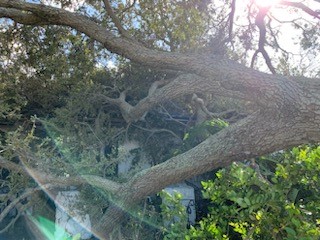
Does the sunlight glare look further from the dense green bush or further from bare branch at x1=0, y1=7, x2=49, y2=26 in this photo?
bare branch at x1=0, y1=7, x2=49, y2=26

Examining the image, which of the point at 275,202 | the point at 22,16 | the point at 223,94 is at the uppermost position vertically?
the point at 22,16

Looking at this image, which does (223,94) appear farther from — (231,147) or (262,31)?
(262,31)

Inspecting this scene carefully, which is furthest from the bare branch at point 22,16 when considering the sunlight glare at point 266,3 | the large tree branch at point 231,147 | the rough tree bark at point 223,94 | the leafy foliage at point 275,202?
the sunlight glare at point 266,3

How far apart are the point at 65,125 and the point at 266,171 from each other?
5.05 m

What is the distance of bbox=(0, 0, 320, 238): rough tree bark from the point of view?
348 centimetres

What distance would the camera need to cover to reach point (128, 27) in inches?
367

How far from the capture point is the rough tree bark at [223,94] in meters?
3.48

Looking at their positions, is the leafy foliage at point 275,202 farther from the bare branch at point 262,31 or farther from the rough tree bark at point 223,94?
the bare branch at point 262,31

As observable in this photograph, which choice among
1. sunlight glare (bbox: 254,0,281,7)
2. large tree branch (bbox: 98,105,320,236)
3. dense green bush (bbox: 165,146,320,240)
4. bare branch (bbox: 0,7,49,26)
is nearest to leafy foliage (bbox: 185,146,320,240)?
dense green bush (bbox: 165,146,320,240)

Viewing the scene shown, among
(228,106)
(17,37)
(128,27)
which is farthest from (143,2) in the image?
(228,106)

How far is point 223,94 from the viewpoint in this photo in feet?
15.2

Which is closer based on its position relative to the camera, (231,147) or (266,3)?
A: (231,147)

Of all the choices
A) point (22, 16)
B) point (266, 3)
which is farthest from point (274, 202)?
point (266, 3)

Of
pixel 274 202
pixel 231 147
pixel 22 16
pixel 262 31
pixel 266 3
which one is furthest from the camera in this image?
pixel 262 31
